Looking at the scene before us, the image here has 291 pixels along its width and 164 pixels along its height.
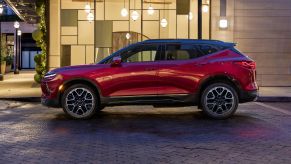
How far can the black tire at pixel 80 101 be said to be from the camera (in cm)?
1126

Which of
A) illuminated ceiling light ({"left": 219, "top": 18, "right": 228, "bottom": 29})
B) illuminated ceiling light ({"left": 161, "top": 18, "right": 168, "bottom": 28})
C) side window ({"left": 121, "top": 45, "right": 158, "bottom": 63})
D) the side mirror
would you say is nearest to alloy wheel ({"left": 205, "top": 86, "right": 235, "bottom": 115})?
side window ({"left": 121, "top": 45, "right": 158, "bottom": 63})

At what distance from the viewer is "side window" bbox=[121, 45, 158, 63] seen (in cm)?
1142

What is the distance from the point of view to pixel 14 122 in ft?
35.5

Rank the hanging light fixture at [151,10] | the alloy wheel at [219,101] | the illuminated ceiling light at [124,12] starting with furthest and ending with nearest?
the hanging light fixture at [151,10] < the illuminated ceiling light at [124,12] < the alloy wheel at [219,101]

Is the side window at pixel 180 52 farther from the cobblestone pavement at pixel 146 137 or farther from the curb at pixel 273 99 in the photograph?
the curb at pixel 273 99

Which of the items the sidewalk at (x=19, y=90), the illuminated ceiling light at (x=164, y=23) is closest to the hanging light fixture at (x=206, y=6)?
the illuminated ceiling light at (x=164, y=23)

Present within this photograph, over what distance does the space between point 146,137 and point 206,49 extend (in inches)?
130

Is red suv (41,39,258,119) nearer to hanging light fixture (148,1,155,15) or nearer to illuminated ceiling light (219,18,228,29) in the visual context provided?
illuminated ceiling light (219,18,228,29)

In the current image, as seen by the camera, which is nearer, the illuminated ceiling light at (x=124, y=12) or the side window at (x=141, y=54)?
the side window at (x=141, y=54)

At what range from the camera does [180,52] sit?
37.8 ft

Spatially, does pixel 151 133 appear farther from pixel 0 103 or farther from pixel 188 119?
pixel 0 103

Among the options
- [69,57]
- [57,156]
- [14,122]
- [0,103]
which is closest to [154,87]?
[14,122]

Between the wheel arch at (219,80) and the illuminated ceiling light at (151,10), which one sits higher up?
the illuminated ceiling light at (151,10)

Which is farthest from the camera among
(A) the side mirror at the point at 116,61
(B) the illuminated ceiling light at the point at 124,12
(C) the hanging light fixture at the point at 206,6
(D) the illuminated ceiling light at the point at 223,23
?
(B) the illuminated ceiling light at the point at 124,12
